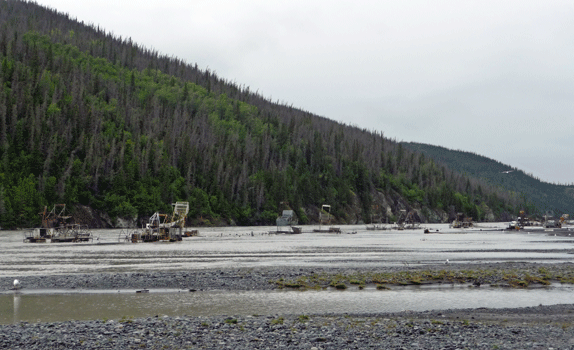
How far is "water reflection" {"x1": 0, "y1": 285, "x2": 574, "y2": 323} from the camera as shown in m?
26.3

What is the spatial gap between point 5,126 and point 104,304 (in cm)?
15572

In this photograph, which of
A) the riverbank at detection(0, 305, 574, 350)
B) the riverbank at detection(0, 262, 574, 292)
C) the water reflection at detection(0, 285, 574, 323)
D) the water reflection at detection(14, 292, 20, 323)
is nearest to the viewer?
the riverbank at detection(0, 305, 574, 350)

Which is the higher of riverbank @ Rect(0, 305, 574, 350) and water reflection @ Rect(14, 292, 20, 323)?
riverbank @ Rect(0, 305, 574, 350)

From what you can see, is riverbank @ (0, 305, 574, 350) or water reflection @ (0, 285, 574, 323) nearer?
riverbank @ (0, 305, 574, 350)

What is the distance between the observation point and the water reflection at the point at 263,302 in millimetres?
26344

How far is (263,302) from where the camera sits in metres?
29.6

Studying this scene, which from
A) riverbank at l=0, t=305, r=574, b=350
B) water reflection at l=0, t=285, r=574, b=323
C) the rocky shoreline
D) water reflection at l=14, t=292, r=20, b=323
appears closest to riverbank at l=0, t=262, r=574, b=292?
water reflection at l=0, t=285, r=574, b=323

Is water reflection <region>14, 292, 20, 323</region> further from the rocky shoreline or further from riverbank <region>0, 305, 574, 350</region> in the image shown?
riverbank <region>0, 305, 574, 350</region>

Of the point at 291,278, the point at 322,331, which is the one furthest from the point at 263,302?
the point at 291,278

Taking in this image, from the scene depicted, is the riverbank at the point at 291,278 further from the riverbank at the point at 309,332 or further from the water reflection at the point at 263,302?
the riverbank at the point at 309,332

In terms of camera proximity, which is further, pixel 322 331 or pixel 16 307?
pixel 16 307

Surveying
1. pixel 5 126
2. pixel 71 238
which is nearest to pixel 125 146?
pixel 5 126

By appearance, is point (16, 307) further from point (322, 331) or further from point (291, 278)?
point (291, 278)

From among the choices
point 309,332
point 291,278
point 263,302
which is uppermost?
point 309,332
